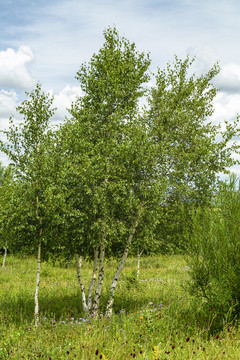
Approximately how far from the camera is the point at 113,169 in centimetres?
→ 1180

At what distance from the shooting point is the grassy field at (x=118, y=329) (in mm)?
6625

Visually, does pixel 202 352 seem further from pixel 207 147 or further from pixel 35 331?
pixel 207 147

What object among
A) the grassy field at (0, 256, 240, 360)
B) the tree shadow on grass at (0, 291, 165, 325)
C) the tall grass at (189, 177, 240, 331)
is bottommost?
the tree shadow on grass at (0, 291, 165, 325)

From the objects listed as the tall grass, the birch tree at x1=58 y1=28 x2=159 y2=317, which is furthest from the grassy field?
the birch tree at x1=58 y1=28 x2=159 y2=317

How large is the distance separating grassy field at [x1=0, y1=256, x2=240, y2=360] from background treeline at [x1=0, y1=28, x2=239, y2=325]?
180 centimetres

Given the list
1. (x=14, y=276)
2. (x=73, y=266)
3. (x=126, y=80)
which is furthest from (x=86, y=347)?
(x=73, y=266)

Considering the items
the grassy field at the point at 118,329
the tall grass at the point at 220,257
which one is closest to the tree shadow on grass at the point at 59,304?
the grassy field at the point at 118,329

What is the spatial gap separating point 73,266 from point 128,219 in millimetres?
16744

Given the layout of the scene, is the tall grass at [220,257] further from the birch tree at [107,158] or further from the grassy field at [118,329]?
the birch tree at [107,158]

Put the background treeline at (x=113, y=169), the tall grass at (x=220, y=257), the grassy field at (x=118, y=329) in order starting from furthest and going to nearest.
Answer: the background treeline at (x=113, y=169), the tall grass at (x=220, y=257), the grassy field at (x=118, y=329)

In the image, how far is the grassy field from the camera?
6625mm

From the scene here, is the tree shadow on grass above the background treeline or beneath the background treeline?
beneath

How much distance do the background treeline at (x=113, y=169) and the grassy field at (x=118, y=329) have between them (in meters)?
1.80

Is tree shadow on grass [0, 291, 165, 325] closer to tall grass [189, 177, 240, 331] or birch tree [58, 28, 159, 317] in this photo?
birch tree [58, 28, 159, 317]
